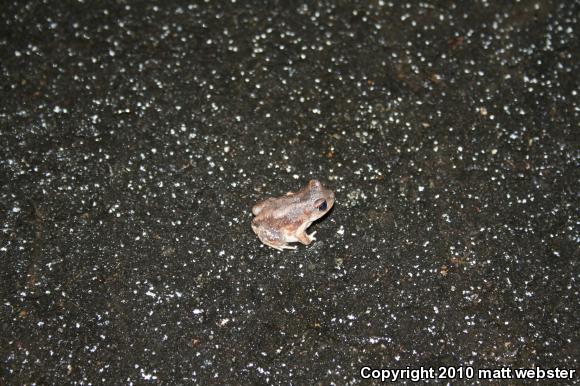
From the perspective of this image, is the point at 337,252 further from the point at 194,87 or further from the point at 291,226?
the point at 194,87

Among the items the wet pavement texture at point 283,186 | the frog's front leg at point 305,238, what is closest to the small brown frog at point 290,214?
the frog's front leg at point 305,238

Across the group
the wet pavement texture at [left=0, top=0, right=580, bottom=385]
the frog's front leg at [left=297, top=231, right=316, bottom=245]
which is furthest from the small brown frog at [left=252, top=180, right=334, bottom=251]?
the wet pavement texture at [left=0, top=0, right=580, bottom=385]

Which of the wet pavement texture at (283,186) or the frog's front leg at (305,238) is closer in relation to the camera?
the wet pavement texture at (283,186)

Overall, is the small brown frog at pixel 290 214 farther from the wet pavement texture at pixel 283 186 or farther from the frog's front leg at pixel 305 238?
the wet pavement texture at pixel 283 186

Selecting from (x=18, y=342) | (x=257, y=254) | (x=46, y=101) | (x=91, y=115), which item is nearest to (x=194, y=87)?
(x=91, y=115)

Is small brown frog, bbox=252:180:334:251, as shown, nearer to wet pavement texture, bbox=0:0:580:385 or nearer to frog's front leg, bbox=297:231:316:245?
frog's front leg, bbox=297:231:316:245

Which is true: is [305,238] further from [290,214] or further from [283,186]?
[283,186]
